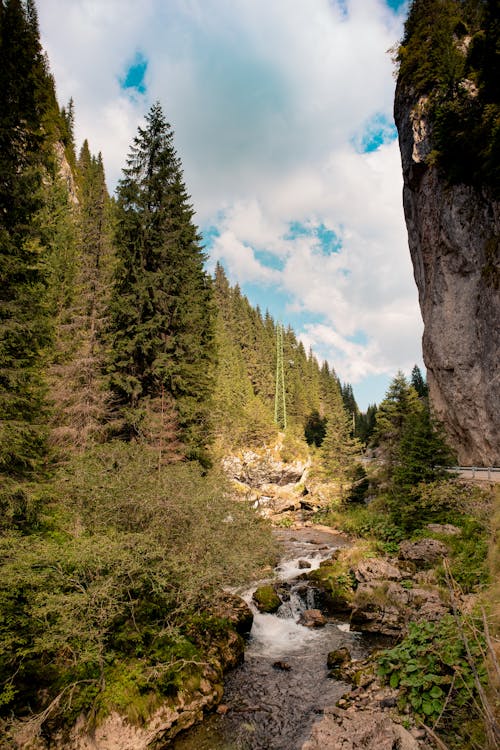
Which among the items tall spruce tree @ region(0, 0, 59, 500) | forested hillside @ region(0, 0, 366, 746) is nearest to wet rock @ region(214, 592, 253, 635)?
forested hillside @ region(0, 0, 366, 746)

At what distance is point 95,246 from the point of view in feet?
63.2

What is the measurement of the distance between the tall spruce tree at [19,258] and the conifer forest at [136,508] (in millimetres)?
57

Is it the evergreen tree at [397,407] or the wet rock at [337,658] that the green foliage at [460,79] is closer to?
the evergreen tree at [397,407]

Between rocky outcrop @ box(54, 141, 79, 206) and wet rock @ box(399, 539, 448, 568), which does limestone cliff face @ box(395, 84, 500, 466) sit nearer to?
wet rock @ box(399, 539, 448, 568)

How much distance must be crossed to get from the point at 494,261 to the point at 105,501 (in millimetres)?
20750

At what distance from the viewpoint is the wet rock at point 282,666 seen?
37.9 feet

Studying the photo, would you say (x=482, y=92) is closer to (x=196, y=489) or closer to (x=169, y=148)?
(x=169, y=148)

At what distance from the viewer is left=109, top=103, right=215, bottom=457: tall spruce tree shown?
61.1 ft

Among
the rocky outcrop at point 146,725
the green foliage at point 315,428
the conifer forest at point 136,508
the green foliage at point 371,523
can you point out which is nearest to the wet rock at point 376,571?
the conifer forest at point 136,508

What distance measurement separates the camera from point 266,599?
16.0 m

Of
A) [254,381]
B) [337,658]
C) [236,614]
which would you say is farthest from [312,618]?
[254,381]

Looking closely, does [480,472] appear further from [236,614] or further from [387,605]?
[236,614]

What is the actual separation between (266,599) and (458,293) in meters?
19.4

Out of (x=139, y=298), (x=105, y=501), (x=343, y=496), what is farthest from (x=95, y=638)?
(x=343, y=496)
